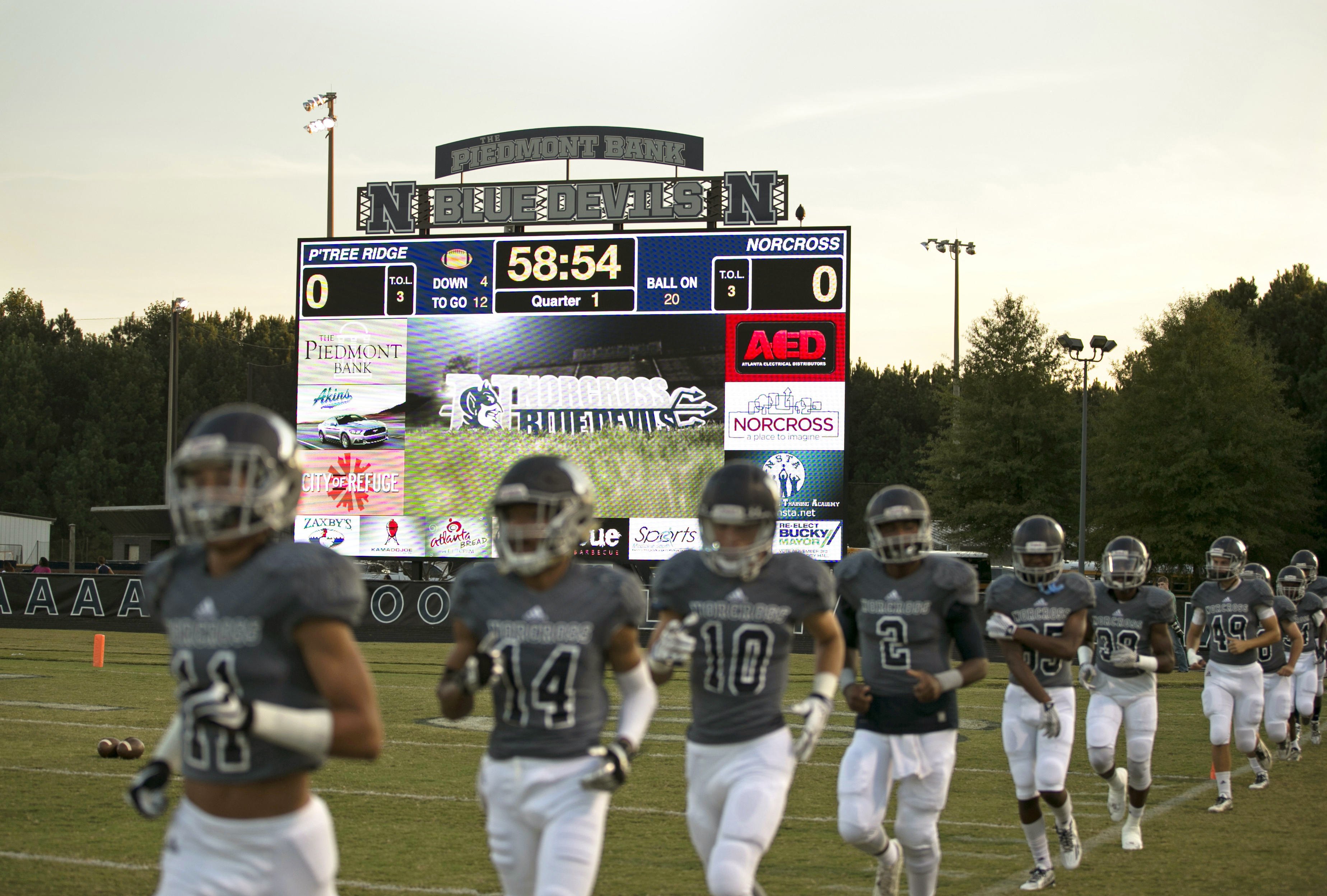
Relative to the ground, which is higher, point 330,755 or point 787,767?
point 330,755

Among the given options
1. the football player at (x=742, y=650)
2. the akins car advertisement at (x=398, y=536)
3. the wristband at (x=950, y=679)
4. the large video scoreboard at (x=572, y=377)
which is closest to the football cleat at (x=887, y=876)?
the wristband at (x=950, y=679)

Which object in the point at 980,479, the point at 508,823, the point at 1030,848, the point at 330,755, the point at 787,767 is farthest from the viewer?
the point at 980,479

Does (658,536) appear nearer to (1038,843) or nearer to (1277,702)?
(1277,702)

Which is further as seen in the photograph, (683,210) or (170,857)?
(683,210)

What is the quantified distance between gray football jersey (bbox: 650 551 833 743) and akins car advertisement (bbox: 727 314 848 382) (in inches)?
703

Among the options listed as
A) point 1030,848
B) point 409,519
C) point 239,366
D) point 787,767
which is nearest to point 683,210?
point 409,519

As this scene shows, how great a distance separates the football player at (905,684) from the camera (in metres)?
6.31

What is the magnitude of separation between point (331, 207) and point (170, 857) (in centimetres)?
3668

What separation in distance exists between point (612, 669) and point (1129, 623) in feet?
14.5

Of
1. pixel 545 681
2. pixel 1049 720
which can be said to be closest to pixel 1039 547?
pixel 1049 720

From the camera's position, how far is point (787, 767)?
213 inches

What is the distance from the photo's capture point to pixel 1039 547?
8086mm

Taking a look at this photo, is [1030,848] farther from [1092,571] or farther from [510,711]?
[1092,571]

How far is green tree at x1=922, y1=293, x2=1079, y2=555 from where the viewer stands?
45312mm
